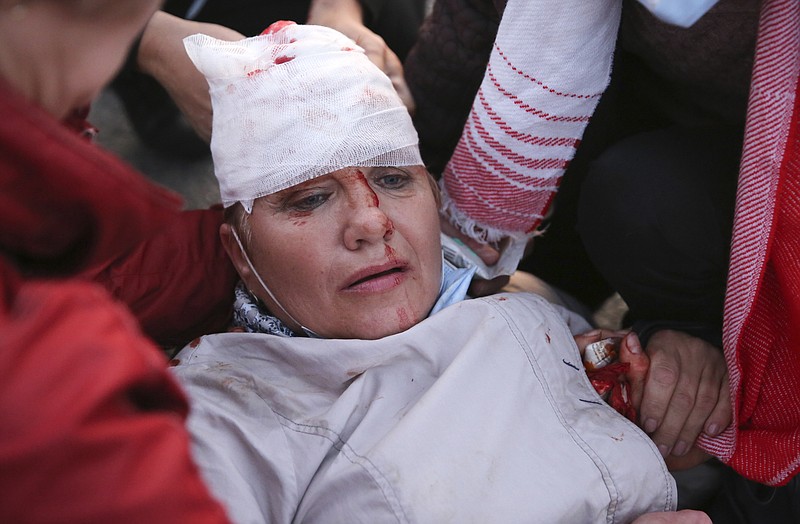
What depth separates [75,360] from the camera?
55 centimetres

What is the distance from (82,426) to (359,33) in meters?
1.21

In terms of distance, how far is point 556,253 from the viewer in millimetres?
1899

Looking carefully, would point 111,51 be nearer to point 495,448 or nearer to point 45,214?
point 45,214

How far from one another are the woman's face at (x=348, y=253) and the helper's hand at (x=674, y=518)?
46 centimetres

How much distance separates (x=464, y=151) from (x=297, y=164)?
0.38m

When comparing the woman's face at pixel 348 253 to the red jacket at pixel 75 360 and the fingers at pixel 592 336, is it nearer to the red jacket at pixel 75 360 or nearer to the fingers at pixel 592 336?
the fingers at pixel 592 336

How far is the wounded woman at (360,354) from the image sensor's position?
1008 mm

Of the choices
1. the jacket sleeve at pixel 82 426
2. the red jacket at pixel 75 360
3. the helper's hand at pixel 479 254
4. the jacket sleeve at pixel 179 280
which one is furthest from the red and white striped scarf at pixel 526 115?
the jacket sleeve at pixel 82 426

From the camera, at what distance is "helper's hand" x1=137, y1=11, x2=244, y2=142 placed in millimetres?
1456

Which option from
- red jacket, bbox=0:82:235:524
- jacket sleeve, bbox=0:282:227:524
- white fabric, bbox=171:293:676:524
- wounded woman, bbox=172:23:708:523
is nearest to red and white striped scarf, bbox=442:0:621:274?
wounded woman, bbox=172:23:708:523

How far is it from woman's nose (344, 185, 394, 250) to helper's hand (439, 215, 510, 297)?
303mm

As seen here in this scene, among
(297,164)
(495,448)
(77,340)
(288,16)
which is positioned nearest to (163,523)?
(77,340)

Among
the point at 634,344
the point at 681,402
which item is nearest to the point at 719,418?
the point at 681,402

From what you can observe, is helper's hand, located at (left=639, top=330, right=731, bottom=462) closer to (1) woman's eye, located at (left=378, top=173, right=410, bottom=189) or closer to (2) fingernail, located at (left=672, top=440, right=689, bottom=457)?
(2) fingernail, located at (left=672, top=440, right=689, bottom=457)
